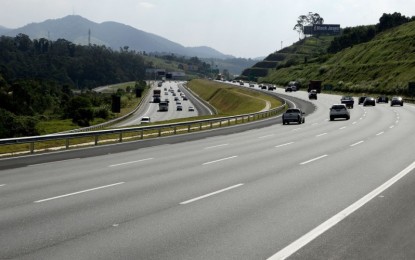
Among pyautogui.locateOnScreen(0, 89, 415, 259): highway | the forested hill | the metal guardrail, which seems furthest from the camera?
the forested hill

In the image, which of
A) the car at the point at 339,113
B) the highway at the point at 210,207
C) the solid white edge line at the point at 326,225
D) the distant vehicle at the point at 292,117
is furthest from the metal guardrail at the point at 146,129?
the solid white edge line at the point at 326,225

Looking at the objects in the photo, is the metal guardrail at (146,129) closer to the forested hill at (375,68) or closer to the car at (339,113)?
the car at (339,113)

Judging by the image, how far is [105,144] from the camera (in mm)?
28500

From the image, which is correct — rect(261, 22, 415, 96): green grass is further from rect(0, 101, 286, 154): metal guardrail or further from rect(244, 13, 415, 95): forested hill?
rect(0, 101, 286, 154): metal guardrail

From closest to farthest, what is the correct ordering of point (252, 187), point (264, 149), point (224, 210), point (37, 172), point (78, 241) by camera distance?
point (78, 241) < point (224, 210) < point (252, 187) < point (37, 172) < point (264, 149)

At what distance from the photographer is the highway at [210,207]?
8.02 metres

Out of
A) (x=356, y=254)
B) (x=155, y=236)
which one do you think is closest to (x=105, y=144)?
(x=155, y=236)

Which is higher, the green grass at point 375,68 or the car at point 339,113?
the green grass at point 375,68

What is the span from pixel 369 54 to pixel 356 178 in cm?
14995

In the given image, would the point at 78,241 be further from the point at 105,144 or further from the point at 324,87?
the point at 324,87

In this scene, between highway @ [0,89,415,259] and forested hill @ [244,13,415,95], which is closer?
highway @ [0,89,415,259]

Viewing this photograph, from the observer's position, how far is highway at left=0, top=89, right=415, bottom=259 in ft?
26.3

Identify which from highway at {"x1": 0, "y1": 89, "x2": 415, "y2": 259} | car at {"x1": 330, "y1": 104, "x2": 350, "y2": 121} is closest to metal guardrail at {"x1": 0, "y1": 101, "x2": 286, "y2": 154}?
highway at {"x1": 0, "y1": 89, "x2": 415, "y2": 259}

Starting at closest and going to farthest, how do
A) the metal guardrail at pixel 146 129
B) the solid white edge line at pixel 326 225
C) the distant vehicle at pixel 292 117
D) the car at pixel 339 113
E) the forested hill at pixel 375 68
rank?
the solid white edge line at pixel 326 225 → the metal guardrail at pixel 146 129 → the distant vehicle at pixel 292 117 → the car at pixel 339 113 → the forested hill at pixel 375 68
